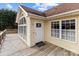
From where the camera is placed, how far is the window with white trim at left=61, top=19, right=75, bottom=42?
528 centimetres

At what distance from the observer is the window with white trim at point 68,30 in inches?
208

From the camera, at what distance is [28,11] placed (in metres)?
6.27

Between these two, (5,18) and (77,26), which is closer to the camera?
(77,26)

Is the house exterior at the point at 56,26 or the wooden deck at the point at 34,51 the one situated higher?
the house exterior at the point at 56,26

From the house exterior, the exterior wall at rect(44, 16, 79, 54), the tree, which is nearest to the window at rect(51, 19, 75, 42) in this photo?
the house exterior

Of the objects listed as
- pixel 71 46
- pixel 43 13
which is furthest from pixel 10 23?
pixel 71 46

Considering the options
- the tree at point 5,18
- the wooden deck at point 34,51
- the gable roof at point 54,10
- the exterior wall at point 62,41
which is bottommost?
the wooden deck at point 34,51

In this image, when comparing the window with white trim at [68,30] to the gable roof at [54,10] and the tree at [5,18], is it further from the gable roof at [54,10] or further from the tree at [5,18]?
the tree at [5,18]

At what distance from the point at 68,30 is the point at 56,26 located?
120cm

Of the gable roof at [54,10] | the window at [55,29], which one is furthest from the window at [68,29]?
the gable roof at [54,10]

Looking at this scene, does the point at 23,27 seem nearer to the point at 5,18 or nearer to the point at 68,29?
the point at 5,18

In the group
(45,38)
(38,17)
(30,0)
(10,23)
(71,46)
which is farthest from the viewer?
(45,38)

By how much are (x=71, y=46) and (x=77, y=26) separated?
109 cm

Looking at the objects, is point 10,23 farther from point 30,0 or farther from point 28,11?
point 30,0
